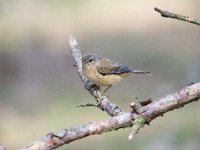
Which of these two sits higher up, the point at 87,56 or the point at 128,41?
the point at 128,41

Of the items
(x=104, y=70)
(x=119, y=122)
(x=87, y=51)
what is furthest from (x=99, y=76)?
(x=87, y=51)

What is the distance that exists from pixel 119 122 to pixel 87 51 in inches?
466

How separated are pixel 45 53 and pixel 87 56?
10.1 m

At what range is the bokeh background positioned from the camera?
9969mm

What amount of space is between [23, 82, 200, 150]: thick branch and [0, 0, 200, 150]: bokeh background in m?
7.08

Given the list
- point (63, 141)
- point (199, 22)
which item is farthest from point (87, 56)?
point (63, 141)

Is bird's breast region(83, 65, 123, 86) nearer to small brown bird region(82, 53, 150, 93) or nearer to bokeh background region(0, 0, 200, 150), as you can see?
small brown bird region(82, 53, 150, 93)

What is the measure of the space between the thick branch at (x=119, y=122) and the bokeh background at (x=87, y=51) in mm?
7076

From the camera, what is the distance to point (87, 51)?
1390 cm

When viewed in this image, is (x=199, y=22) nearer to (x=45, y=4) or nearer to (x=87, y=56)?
(x=87, y=56)

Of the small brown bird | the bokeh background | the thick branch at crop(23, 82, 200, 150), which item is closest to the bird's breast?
the small brown bird

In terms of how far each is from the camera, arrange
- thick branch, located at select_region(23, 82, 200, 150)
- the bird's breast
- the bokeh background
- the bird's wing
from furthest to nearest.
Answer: the bokeh background → the bird's wing → the bird's breast → thick branch, located at select_region(23, 82, 200, 150)

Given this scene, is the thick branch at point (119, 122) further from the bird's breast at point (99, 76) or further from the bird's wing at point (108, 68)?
the bird's wing at point (108, 68)

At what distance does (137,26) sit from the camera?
15.1 m
